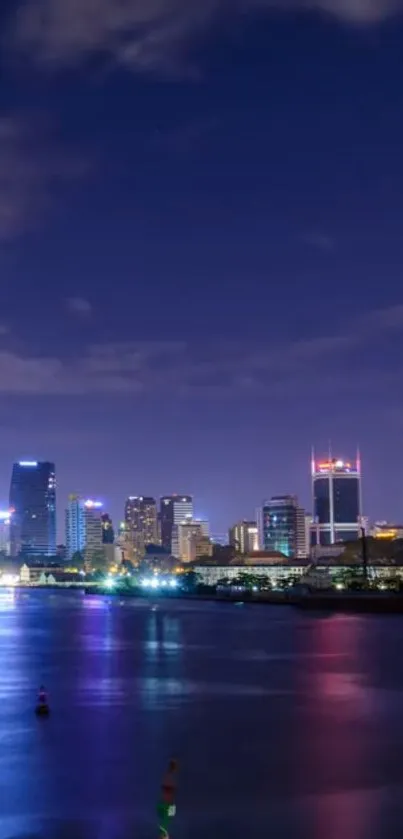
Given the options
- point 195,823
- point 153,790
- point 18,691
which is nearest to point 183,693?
point 18,691

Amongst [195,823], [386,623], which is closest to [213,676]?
[195,823]

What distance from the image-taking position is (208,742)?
3019 cm

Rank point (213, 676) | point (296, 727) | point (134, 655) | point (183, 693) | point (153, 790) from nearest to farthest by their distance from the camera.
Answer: point (153, 790) → point (296, 727) → point (183, 693) → point (213, 676) → point (134, 655)

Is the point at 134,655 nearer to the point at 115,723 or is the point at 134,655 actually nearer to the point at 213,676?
the point at 213,676

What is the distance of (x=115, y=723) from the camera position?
1347 inches

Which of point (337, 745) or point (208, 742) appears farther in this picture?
point (208, 742)

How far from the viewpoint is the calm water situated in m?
20.7

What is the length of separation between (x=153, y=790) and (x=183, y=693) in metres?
19.2

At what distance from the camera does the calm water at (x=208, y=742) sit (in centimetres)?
2073

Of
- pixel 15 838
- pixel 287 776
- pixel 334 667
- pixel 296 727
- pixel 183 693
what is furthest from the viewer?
pixel 334 667

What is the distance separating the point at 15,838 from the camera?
19.2 m

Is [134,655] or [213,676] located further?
[134,655]

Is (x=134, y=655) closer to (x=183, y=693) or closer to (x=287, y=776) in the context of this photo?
(x=183, y=693)

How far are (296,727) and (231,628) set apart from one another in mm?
61162
